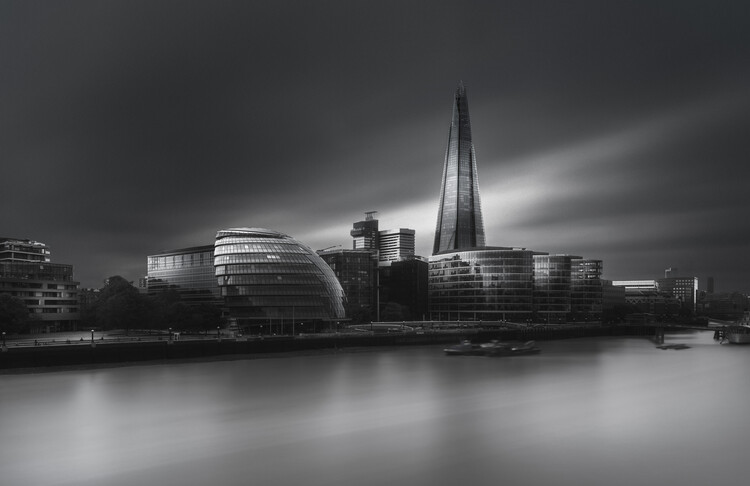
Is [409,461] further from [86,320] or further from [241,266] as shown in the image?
[86,320]

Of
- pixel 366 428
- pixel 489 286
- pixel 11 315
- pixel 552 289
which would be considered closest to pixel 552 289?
pixel 552 289

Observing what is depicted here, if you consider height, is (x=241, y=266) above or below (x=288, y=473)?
above

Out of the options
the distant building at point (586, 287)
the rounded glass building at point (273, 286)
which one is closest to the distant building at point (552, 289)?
the distant building at point (586, 287)

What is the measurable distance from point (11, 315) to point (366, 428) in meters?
59.2

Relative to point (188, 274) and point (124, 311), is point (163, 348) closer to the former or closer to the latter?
point (124, 311)

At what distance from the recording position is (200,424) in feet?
94.7

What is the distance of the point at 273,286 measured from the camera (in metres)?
105

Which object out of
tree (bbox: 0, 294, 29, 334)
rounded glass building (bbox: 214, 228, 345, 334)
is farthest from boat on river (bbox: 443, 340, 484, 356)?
tree (bbox: 0, 294, 29, 334)

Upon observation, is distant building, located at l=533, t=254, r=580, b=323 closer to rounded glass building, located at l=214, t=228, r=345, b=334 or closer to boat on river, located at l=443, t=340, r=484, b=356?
rounded glass building, located at l=214, t=228, r=345, b=334

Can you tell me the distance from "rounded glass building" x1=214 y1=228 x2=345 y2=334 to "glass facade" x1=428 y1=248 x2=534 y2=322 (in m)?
62.5

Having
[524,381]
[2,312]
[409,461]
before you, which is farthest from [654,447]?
[2,312]

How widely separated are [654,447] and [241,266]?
293 feet

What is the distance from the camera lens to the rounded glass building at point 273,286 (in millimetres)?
104062

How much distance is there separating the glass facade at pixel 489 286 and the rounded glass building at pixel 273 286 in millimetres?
62541
